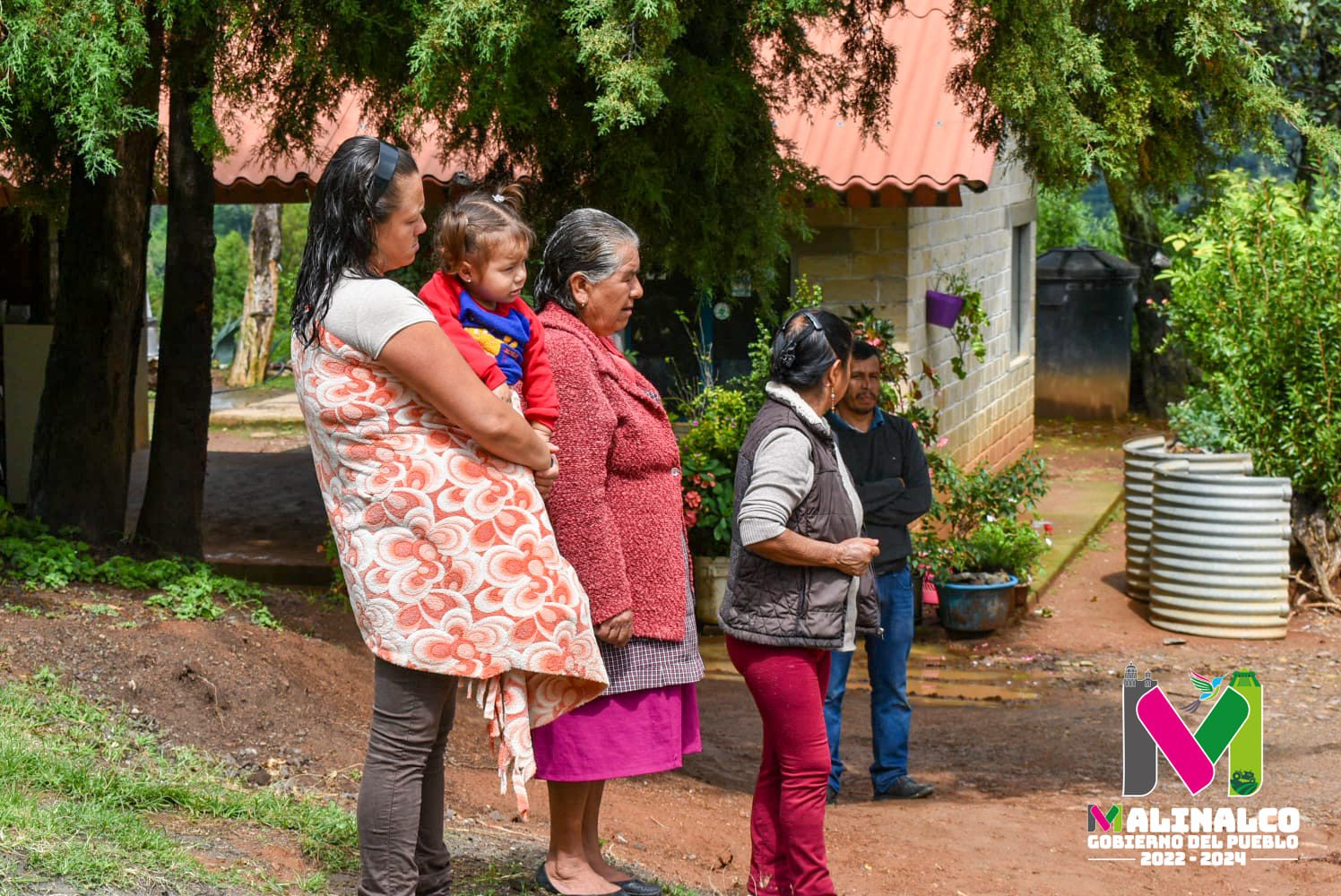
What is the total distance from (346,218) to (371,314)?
0.23 metres

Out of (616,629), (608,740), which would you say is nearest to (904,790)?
(608,740)

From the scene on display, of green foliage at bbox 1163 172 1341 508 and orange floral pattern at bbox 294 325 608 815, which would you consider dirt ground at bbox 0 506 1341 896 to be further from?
green foliage at bbox 1163 172 1341 508

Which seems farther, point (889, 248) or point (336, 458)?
point (889, 248)

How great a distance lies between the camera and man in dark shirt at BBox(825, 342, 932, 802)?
5445 mm

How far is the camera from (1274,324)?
28.7 feet

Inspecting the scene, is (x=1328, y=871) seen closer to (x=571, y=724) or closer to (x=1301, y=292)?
(x=571, y=724)

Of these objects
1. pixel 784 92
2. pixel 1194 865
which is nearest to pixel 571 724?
pixel 1194 865

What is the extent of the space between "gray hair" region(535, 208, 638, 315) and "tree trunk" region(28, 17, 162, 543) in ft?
12.1

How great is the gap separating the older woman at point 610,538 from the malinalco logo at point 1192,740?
2703mm

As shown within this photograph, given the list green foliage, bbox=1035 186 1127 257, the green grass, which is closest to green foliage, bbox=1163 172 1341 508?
the green grass

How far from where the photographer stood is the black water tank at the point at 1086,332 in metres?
17.5

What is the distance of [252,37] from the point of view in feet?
17.6

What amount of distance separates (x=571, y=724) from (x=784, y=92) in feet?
11.9

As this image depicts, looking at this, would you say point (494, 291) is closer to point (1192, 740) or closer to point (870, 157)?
point (1192, 740)
